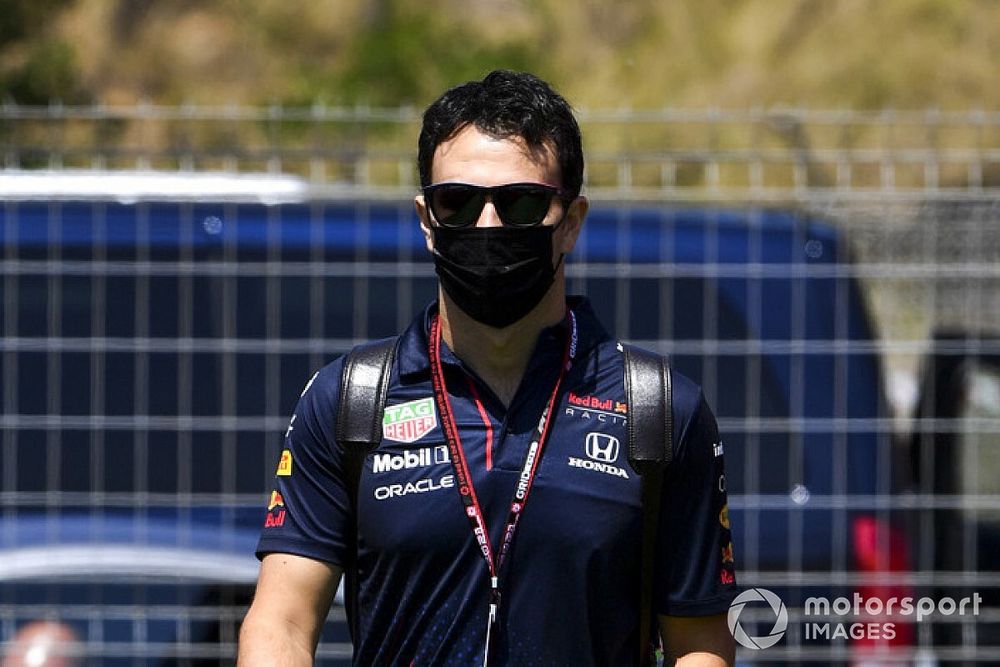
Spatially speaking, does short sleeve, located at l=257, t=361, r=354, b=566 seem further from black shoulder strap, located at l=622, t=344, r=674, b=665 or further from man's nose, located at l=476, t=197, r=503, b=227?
black shoulder strap, located at l=622, t=344, r=674, b=665

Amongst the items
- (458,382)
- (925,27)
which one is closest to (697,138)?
(925,27)

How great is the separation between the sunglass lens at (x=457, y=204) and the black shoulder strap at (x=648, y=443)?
0.39m

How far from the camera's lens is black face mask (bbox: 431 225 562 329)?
108 inches

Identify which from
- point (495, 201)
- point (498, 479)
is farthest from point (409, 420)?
point (495, 201)

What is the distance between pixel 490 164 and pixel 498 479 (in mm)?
541

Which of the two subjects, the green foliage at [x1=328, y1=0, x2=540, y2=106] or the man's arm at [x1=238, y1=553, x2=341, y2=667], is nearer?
the man's arm at [x1=238, y1=553, x2=341, y2=667]

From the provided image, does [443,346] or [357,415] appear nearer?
[357,415]

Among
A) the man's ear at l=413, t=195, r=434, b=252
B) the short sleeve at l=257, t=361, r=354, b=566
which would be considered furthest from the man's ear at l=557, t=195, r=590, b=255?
the short sleeve at l=257, t=361, r=354, b=566

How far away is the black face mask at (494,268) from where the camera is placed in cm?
275

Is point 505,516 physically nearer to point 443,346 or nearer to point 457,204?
point 443,346

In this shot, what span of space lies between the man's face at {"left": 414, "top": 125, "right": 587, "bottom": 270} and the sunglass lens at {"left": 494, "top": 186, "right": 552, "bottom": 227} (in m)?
0.01

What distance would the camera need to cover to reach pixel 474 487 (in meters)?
2.64

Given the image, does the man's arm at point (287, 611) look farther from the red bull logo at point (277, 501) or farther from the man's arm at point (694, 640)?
the man's arm at point (694, 640)

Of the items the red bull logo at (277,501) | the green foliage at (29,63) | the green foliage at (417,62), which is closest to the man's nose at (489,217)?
the red bull logo at (277,501)
